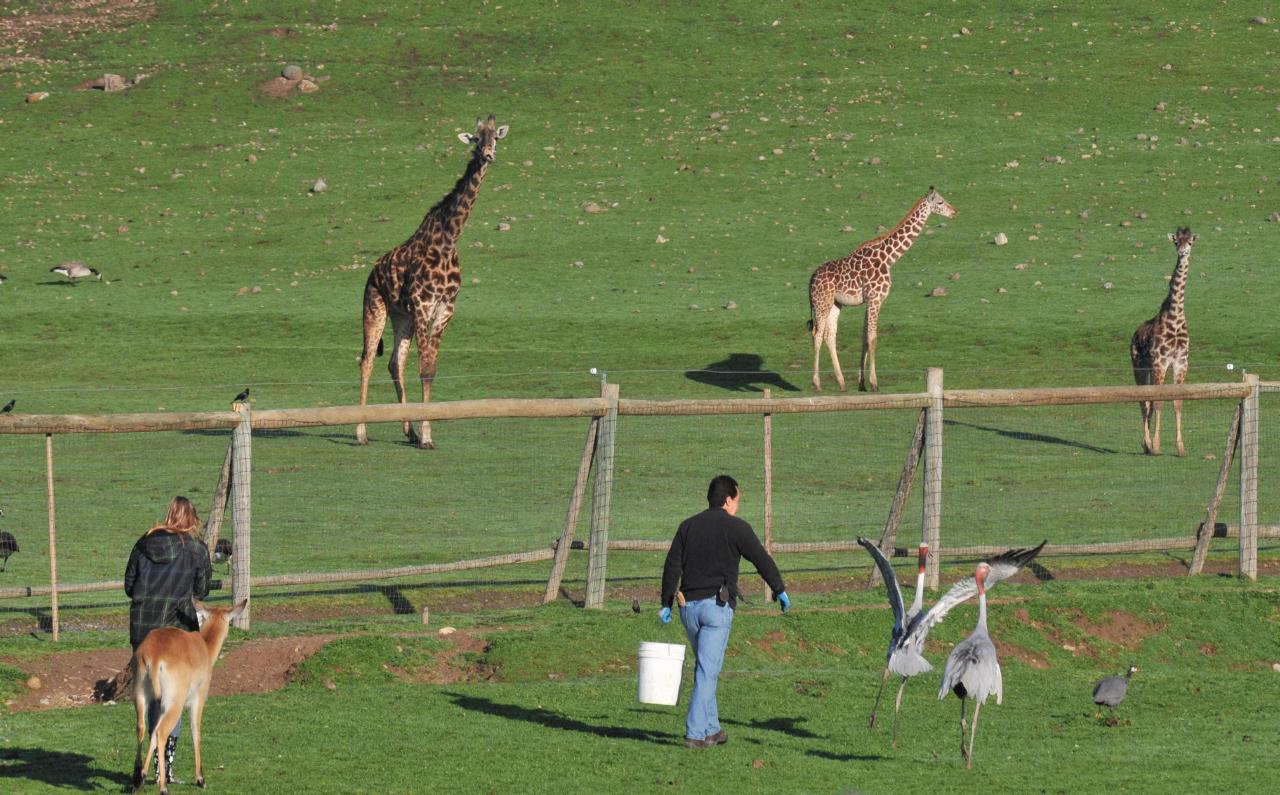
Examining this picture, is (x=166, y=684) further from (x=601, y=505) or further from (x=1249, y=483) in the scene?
(x=1249, y=483)

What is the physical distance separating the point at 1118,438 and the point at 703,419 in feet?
20.5

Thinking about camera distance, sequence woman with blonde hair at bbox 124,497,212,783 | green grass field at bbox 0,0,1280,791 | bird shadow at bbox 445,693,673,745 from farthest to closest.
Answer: green grass field at bbox 0,0,1280,791 → bird shadow at bbox 445,693,673,745 → woman with blonde hair at bbox 124,497,212,783

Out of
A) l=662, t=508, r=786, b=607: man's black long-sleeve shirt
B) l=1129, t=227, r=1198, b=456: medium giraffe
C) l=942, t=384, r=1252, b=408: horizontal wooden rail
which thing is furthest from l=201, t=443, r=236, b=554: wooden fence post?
l=1129, t=227, r=1198, b=456: medium giraffe

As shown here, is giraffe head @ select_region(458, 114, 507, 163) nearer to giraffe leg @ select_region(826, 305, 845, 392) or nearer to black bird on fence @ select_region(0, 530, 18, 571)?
giraffe leg @ select_region(826, 305, 845, 392)

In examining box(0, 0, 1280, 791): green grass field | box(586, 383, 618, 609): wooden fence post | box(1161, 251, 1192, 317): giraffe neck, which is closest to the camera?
box(0, 0, 1280, 791): green grass field

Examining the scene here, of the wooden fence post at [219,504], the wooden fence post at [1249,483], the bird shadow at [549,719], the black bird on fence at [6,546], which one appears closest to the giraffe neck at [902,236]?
the wooden fence post at [1249,483]

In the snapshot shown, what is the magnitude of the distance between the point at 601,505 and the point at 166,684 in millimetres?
7230

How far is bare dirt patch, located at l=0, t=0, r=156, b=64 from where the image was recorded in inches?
2458

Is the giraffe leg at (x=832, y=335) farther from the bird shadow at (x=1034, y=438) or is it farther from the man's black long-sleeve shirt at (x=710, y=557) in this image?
the man's black long-sleeve shirt at (x=710, y=557)

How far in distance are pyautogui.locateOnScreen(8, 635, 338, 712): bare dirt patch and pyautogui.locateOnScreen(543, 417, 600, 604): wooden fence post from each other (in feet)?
9.20

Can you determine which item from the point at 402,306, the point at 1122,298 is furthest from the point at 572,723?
the point at 1122,298

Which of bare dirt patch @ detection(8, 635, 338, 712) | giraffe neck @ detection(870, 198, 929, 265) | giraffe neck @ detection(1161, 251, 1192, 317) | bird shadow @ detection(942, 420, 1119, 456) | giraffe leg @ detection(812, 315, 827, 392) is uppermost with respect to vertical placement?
giraffe neck @ detection(870, 198, 929, 265)

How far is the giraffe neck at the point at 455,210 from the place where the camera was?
29.0 meters

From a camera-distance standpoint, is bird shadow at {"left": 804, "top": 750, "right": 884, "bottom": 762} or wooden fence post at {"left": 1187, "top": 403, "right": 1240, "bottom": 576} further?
wooden fence post at {"left": 1187, "top": 403, "right": 1240, "bottom": 576}
